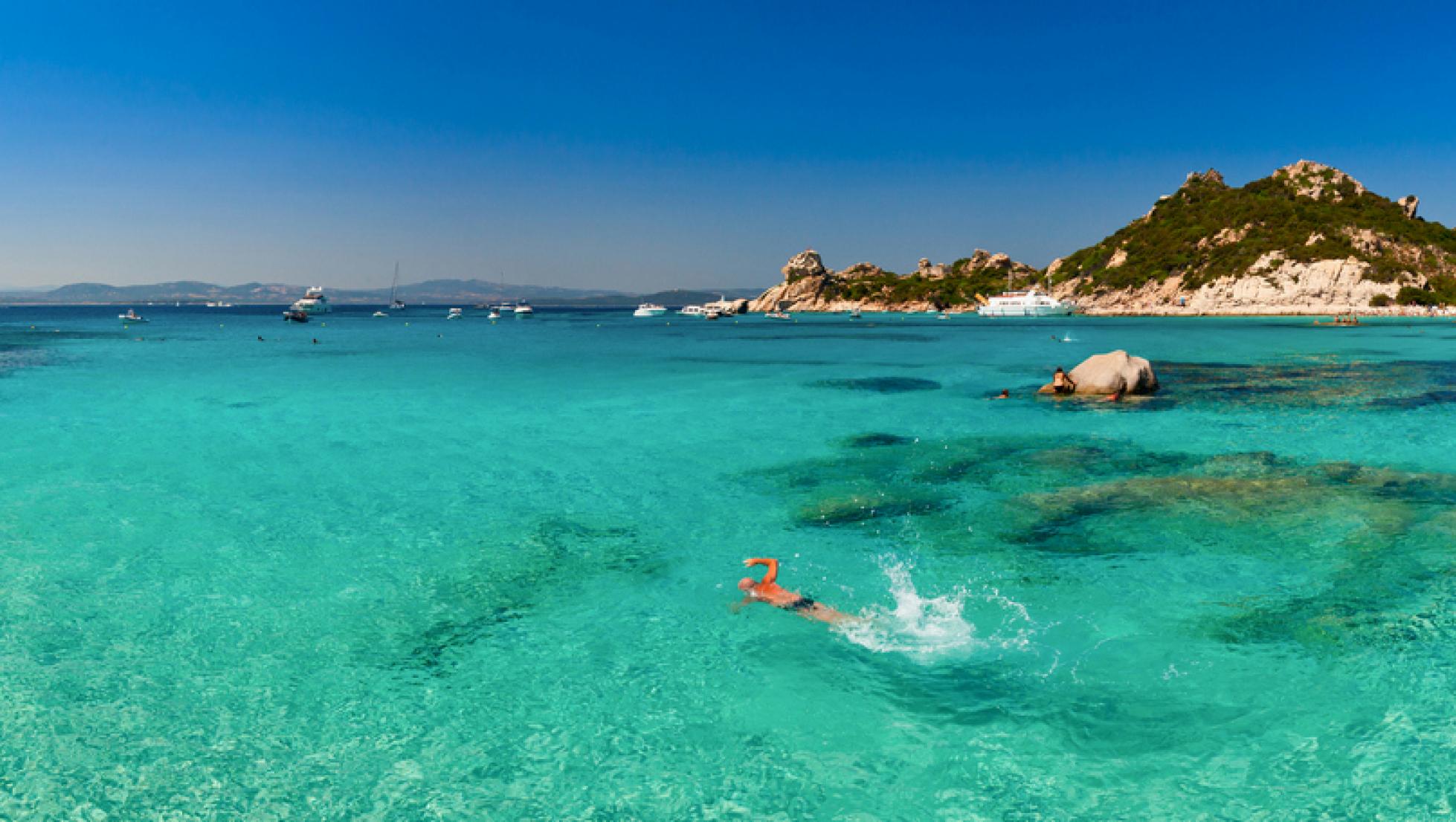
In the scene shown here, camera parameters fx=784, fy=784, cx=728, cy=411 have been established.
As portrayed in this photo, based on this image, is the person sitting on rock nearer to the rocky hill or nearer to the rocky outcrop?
the rocky outcrop

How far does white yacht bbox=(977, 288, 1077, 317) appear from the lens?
19088 cm

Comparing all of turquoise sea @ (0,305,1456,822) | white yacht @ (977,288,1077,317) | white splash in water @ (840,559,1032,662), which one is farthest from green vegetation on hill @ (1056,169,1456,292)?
white splash in water @ (840,559,1032,662)

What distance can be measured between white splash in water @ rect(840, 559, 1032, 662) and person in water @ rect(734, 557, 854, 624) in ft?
1.18

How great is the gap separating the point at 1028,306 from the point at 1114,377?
16330cm

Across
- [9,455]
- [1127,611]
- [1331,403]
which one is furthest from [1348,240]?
[9,455]

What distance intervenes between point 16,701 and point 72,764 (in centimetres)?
217

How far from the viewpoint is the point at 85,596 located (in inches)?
523

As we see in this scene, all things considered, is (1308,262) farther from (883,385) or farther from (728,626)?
(728,626)

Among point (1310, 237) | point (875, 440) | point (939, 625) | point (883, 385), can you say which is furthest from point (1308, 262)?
point (939, 625)

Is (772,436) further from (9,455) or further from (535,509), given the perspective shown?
(9,455)

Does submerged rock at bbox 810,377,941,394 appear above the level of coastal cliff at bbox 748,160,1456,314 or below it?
below

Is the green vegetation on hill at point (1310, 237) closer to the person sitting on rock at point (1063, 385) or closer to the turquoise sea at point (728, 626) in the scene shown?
the person sitting on rock at point (1063, 385)

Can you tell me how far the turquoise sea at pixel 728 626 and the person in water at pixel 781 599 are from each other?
1.20 ft

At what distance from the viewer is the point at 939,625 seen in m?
12.0
